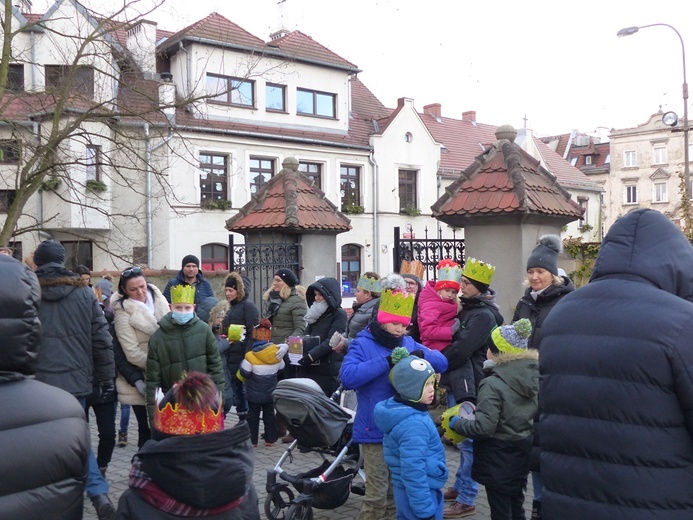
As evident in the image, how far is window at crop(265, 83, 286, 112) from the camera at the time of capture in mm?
28516

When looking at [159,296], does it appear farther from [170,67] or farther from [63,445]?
[170,67]

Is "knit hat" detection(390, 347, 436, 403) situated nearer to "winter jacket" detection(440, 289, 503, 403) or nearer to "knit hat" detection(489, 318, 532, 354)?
"knit hat" detection(489, 318, 532, 354)

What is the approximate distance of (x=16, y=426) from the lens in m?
2.17

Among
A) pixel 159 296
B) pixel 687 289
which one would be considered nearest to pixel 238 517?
pixel 687 289

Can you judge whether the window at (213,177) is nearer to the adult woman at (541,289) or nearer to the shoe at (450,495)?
the shoe at (450,495)

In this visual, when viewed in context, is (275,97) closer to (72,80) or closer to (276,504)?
(72,80)

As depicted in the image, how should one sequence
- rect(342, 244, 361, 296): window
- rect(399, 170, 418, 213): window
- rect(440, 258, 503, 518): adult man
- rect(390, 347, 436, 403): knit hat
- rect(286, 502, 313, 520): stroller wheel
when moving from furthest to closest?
rect(399, 170, 418, 213): window
rect(342, 244, 361, 296): window
rect(440, 258, 503, 518): adult man
rect(286, 502, 313, 520): stroller wheel
rect(390, 347, 436, 403): knit hat

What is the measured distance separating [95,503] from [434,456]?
A: 2620 millimetres

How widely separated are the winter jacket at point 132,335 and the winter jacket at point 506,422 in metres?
3.05

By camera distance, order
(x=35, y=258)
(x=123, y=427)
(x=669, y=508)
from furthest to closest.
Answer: (x=123, y=427)
(x=35, y=258)
(x=669, y=508)

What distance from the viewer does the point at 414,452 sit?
4.11 metres

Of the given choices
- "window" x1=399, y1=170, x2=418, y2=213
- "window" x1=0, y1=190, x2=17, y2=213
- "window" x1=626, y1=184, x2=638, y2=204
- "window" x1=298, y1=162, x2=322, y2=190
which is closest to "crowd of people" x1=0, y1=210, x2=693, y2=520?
"window" x1=0, y1=190, x2=17, y2=213

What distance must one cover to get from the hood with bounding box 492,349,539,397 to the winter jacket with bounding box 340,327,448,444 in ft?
2.58

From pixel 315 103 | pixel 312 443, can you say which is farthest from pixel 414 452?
pixel 315 103
